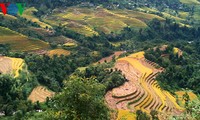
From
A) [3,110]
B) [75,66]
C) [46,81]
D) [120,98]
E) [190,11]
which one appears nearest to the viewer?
[3,110]

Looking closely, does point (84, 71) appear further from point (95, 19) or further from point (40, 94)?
point (95, 19)

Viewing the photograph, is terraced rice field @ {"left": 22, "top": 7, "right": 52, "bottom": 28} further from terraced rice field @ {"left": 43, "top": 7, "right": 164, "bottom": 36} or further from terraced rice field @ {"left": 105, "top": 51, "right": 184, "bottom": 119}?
terraced rice field @ {"left": 105, "top": 51, "right": 184, "bottom": 119}

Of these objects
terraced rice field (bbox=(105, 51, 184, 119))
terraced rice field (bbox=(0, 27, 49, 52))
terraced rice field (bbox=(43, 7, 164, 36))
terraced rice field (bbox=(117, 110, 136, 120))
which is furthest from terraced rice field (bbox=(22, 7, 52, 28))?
terraced rice field (bbox=(117, 110, 136, 120))

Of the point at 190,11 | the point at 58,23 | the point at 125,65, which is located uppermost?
the point at 125,65

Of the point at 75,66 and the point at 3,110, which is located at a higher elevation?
the point at 3,110

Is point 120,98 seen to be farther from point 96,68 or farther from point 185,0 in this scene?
point 185,0

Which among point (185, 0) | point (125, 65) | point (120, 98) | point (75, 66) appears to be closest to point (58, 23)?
point (75, 66)

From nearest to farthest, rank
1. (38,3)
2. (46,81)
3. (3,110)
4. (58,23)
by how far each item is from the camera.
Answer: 1. (3,110)
2. (46,81)
3. (58,23)
4. (38,3)
